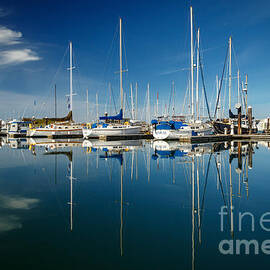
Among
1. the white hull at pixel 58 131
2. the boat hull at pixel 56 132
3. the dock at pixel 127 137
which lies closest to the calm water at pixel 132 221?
the dock at pixel 127 137

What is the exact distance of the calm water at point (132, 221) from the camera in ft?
14.7

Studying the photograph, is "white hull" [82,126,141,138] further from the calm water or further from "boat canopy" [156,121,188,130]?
the calm water

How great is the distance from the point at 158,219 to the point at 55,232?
2.61 meters

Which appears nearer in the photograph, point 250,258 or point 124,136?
point 250,258

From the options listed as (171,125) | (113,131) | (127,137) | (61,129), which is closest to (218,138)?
(171,125)


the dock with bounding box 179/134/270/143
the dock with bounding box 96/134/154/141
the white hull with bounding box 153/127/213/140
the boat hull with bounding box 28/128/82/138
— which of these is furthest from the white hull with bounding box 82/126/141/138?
the dock with bounding box 179/134/270/143

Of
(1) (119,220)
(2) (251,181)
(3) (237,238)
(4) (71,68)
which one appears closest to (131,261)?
(1) (119,220)

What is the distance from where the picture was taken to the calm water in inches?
177

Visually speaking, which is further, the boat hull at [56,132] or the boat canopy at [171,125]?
the boat hull at [56,132]

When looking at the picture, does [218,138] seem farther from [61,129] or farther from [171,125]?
[61,129]

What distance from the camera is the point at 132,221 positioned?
20.8 ft

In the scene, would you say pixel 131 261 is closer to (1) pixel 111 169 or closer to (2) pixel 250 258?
(2) pixel 250 258

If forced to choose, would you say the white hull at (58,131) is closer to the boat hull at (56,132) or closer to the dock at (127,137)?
the boat hull at (56,132)

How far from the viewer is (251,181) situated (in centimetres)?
1098
